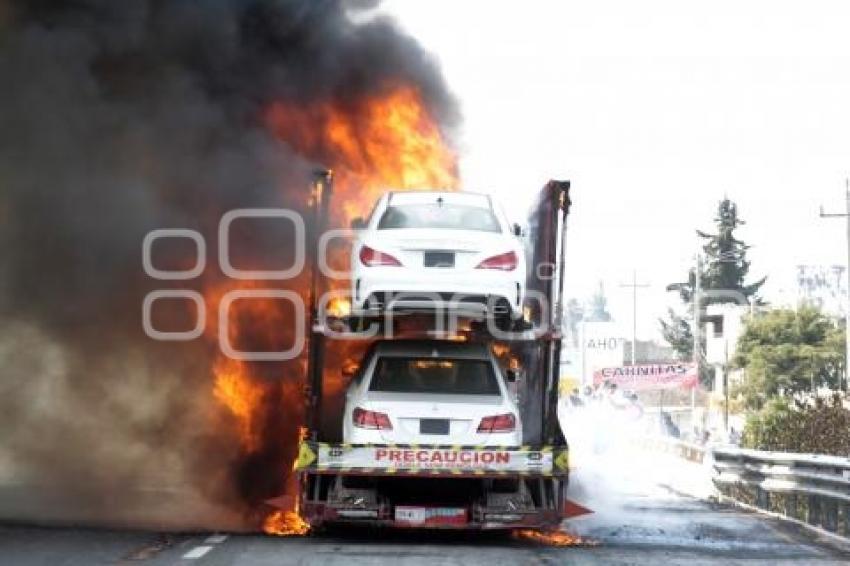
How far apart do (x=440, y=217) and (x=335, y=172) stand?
402 cm

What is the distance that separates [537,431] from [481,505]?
4.68 feet

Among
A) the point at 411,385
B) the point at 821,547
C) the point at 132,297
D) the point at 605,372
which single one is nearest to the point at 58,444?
the point at 132,297

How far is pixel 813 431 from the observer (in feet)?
69.8

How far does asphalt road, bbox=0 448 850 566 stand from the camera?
9758 millimetres

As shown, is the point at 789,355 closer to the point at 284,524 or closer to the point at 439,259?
the point at 284,524

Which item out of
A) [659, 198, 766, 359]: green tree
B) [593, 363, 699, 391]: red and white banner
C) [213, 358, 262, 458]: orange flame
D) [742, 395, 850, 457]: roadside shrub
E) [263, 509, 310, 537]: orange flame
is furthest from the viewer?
[659, 198, 766, 359]: green tree

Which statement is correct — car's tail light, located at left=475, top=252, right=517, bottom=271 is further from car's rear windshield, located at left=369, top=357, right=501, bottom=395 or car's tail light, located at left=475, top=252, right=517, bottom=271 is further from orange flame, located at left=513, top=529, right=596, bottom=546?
orange flame, located at left=513, top=529, right=596, bottom=546

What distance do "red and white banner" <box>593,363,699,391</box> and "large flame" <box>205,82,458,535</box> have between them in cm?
3106

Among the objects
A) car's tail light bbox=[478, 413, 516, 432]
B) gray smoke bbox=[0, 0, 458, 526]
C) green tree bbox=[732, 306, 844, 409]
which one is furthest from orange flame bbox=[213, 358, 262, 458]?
green tree bbox=[732, 306, 844, 409]

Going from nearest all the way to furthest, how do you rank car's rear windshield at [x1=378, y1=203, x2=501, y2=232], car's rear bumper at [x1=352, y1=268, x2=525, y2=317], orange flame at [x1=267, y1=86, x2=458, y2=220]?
car's rear bumper at [x1=352, y1=268, x2=525, y2=317]
car's rear windshield at [x1=378, y1=203, x2=501, y2=232]
orange flame at [x1=267, y1=86, x2=458, y2=220]

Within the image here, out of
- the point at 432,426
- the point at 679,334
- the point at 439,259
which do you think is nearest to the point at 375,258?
the point at 439,259

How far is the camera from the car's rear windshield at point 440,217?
39.5 ft

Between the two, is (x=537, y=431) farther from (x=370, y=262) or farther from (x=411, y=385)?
(x=370, y=262)

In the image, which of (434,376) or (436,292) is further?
(434,376)
